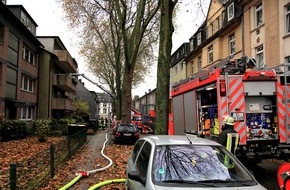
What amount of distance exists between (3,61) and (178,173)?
20431mm

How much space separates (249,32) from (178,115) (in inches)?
480

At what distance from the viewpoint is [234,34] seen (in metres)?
25.9

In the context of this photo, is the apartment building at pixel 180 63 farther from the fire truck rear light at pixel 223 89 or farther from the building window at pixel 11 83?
the fire truck rear light at pixel 223 89

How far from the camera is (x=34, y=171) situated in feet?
22.8

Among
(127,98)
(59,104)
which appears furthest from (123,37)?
(59,104)

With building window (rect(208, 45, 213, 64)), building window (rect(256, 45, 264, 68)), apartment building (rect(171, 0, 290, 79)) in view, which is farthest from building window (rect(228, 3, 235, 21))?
building window (rect(256, 45, 264, 68))

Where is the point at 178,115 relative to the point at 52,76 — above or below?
below

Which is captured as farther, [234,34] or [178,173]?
[234,34]

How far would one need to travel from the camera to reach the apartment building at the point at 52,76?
108 feet

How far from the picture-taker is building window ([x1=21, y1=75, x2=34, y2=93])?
1100 inches

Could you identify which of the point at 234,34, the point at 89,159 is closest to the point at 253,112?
the point at 89,159

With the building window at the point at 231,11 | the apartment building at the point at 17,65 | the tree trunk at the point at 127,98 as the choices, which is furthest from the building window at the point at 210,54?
the apartment building at the point at 17,65

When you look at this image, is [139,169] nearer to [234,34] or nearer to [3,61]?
[3,61]

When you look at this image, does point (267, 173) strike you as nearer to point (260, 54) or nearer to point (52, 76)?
point (260, 54)
